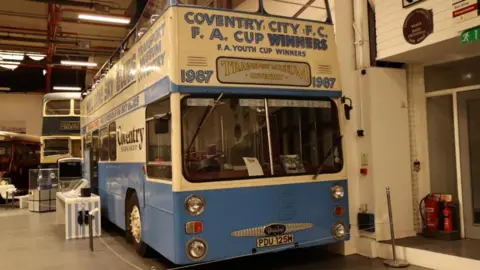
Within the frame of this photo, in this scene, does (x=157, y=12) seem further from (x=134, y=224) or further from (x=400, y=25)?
(x=400, y=25)

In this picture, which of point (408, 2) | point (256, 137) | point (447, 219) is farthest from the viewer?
point (447, 219)

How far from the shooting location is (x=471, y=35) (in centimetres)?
537

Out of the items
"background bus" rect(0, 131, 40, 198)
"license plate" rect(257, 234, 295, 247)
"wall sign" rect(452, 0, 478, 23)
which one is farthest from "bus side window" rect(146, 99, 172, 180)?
"background bus" rect(0, 131, 40, 198)

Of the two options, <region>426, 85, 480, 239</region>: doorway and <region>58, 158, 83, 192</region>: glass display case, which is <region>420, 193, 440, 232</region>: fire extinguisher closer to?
<region>426, 85, 480, 239</region>: doorway

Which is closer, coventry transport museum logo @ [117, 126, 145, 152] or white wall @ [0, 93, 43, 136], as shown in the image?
coventry transport museum logo @ [117, 126, 145, 152]

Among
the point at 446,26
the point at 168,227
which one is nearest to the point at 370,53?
the point at 446,26

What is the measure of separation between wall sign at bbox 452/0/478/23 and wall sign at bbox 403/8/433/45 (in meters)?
0.36

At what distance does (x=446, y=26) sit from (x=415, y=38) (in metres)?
0.51

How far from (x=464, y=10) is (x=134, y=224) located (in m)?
5.56

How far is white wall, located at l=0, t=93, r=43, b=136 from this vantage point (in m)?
23.8

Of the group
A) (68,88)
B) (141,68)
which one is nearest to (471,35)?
(141,68)

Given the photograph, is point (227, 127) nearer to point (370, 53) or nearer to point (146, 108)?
point (146, 108)

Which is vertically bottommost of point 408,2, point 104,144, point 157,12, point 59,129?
point 104,144

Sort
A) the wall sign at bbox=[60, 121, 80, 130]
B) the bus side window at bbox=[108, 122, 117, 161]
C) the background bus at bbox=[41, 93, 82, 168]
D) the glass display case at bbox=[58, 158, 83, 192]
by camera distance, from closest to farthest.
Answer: the bus side window at bbox=[108, 122, 117, 161], the glass display case at bbox=[58, 158, 83, 192], the background bus at bbox=[41, 93, 82, 168], the wall sign at bbox=[60, 121, 80, 130]
